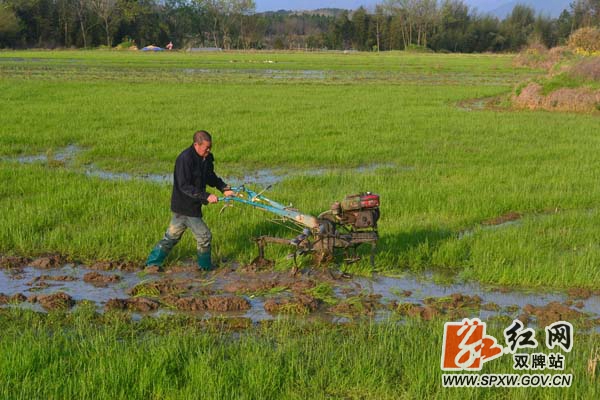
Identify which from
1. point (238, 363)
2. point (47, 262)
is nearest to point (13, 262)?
point (47, 262)

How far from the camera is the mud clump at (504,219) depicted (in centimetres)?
770

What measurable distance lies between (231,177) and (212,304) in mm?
5159

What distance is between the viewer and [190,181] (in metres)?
5.81

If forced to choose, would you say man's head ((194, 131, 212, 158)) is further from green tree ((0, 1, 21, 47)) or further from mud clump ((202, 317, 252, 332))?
green tree ((0, 1, 21, 47))

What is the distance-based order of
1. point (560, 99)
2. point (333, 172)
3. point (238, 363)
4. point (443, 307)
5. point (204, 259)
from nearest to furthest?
Result: point (238, 363)
point (443, 307)
point (204, 259)
point (333, 172)
point (560, 99)

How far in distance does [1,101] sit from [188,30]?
74.0 meters

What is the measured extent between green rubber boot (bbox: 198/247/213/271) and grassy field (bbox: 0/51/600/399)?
43 cm

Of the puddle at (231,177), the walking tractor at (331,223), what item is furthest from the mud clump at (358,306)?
the puddle at (231,177)

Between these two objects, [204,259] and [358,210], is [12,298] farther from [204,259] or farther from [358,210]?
[358,210]

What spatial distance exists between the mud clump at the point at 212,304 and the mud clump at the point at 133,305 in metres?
0.20

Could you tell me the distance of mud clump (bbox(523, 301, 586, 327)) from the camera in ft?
16.6

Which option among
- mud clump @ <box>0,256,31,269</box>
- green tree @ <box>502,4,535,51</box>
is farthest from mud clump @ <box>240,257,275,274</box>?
green tree @ <box>502,4,535,51</box>

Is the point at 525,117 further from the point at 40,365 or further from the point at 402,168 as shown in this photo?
the point at 40,365

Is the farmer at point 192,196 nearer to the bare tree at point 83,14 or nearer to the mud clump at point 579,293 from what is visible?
the mud clump at point 579,293
